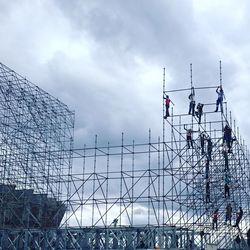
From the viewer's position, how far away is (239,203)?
37.4 m

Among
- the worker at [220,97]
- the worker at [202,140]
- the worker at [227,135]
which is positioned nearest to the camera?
the worker at [227,135]

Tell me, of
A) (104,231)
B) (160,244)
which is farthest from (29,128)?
(160,244)

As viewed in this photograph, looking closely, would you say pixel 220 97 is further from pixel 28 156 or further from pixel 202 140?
pixel 28 156

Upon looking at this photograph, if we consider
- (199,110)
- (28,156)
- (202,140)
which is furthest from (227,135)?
(28,156)

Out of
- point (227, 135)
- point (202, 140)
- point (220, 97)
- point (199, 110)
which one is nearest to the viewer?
point (227, 135)

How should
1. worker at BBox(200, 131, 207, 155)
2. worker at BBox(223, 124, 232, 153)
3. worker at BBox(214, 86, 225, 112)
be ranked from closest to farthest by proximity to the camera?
worker at BBox(223, 124, 232, 153), worker at BBox(214, 86, 225, 112), worker at BBox(200, 131, 207, 155)

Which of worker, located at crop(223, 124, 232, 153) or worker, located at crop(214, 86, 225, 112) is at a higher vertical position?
worker, located at crop(214, 86, 225, 112)

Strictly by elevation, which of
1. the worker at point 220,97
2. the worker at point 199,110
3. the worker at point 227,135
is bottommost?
the worker at point 227,135

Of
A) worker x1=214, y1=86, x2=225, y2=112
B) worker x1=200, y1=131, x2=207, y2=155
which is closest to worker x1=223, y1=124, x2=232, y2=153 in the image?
worker x1=214, y1=86, x2=225, y2=112

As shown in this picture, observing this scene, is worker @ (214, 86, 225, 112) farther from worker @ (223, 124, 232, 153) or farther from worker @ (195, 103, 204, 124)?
worker @ (223, 124, 232, 153)

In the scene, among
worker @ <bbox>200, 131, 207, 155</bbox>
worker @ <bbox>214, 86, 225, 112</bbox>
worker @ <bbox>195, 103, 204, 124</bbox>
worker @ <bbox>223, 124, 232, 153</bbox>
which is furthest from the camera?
worker @ <bbox>200, 131, 207, 155</bbox>

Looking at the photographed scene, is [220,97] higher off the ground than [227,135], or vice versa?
[220,97]

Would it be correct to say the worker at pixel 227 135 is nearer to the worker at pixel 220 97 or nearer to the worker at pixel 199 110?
the worker at pixel 220 97

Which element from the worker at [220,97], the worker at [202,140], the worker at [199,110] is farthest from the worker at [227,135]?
the worker at [199,110]
